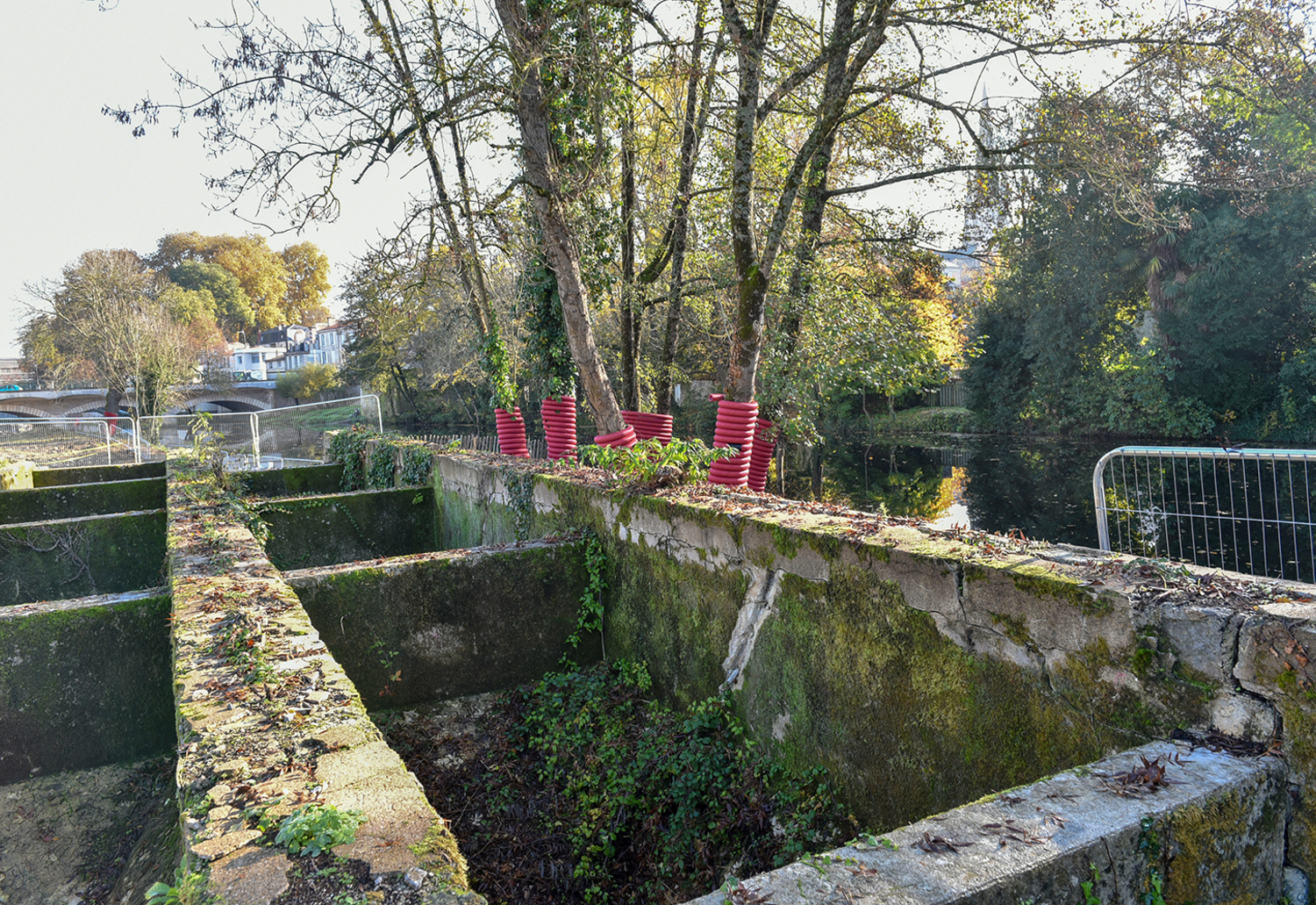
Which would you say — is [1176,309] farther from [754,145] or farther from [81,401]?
[81,401]

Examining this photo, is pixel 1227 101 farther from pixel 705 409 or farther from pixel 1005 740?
pixel 705 409

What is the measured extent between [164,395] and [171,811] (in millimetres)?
36348

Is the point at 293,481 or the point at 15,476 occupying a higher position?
the point at 15,476

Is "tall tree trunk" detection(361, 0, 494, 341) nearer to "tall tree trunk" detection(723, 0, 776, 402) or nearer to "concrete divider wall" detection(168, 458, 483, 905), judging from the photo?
"tall tree trunk" detection(723, 0, 776, 402)

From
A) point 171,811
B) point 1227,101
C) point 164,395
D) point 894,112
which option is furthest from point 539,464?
point 164,395

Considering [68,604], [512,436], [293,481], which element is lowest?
[68,604]

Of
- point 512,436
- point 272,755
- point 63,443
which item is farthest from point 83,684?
point 63,443

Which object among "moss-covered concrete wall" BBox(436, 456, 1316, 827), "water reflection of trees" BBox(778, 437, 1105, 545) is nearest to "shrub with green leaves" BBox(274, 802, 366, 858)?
"moss-covered concrete wall" BBox(436, 456, 1316, 827)

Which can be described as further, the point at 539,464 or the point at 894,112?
the point at 894,112

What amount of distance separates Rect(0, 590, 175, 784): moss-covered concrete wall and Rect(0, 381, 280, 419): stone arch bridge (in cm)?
3585

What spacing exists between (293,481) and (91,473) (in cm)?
398

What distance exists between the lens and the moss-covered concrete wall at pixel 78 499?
10.1 metres

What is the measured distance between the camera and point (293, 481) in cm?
1241

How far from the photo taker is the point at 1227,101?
25.7 feet
